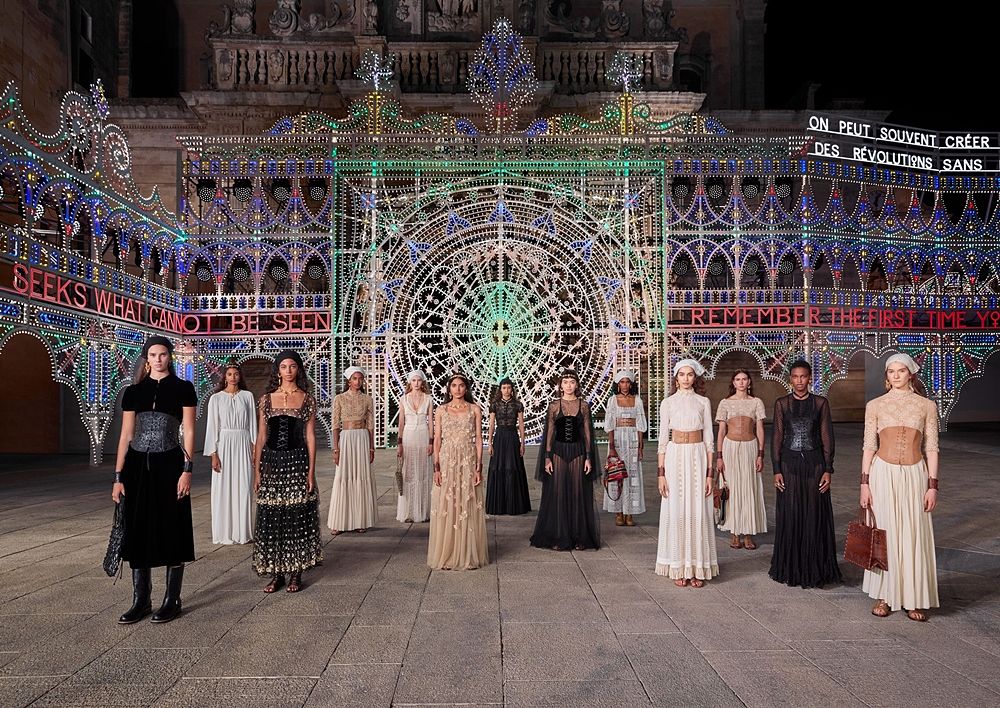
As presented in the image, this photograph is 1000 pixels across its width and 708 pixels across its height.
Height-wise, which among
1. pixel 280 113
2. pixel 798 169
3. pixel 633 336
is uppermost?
pixel 280 113

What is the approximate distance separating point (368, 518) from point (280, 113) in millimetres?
13908

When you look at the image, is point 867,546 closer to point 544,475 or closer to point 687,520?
point 687,520

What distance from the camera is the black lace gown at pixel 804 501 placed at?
18.2 ft

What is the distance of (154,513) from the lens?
4.74 m

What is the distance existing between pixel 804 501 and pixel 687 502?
2.97 ft

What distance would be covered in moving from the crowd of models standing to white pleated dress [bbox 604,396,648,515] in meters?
0.02

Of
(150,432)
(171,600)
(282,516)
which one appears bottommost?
(171,600)

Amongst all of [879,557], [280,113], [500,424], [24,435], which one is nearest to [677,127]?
[500,424]

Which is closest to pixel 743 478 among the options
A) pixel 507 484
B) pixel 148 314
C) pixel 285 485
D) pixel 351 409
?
pixel 507 484

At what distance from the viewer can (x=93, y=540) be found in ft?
23.5

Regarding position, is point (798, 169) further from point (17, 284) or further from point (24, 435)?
point (24, 435)

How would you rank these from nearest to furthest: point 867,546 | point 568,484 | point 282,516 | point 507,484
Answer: point 867,546 < point 282,516 < point 568,484 < point 507,484

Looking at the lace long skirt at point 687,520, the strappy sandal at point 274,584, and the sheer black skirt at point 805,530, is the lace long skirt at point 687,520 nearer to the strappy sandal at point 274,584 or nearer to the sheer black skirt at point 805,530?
the sheer black skirt at point 805,530

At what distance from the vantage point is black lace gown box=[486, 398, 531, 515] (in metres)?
8.92
